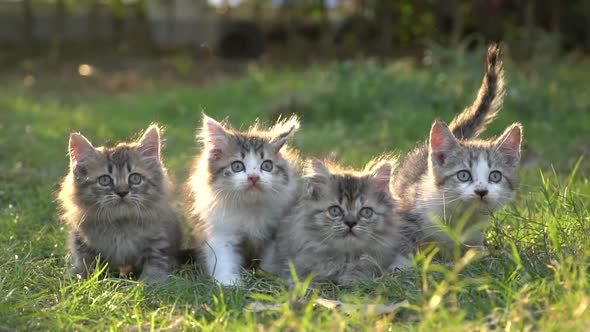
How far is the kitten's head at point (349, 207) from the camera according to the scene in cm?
377

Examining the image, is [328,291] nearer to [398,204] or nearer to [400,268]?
[400,268]

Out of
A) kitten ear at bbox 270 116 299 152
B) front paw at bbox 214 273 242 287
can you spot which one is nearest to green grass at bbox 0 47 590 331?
front paw at bbox 214 273 242 287

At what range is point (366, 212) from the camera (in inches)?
150

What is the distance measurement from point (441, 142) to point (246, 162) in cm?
104

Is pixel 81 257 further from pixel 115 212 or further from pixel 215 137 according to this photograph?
pixel 215 137

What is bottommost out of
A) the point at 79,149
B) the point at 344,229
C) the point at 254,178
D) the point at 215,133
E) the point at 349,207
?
the point at 344,229

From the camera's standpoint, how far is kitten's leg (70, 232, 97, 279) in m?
4.03

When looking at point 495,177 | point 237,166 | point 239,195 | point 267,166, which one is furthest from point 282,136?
point 495,177

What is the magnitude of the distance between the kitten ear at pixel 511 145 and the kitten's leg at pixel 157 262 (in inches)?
72.7

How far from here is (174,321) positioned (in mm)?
3252

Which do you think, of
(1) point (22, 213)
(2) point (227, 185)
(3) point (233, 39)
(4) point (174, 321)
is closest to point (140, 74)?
(3) point (233, 39)

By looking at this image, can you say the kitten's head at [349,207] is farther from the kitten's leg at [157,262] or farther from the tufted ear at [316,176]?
the kitten's leg at [157,262]

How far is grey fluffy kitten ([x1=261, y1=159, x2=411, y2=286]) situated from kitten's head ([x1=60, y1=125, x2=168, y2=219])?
0.81 meters

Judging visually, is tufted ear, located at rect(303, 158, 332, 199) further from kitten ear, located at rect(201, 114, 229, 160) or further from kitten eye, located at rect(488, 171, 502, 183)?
kitten eye, located at rect(488, 171, 502, 183)
